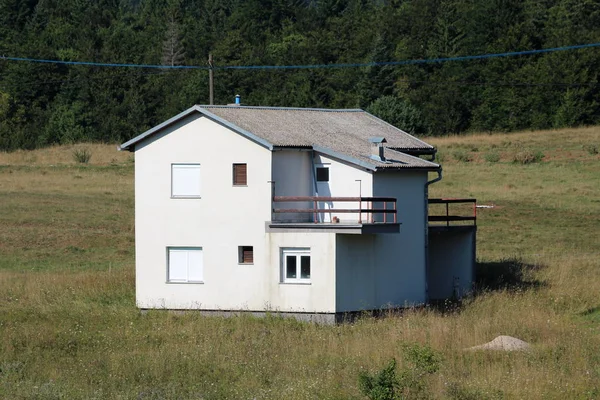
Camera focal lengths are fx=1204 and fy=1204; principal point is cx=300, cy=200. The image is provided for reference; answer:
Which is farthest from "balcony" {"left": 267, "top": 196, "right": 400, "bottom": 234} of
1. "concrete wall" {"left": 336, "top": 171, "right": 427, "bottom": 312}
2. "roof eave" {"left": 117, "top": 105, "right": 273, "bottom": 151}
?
"roof eave" {"left": 117, "top": 105, "right": 273, "bottom": 151}

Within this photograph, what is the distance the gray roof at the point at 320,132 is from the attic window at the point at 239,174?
3.67 feet

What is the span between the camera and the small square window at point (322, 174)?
127 ft

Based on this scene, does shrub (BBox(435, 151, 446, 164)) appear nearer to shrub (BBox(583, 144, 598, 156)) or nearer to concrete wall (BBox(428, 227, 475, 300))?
shrub (BBox(583, 144, 598, 156))

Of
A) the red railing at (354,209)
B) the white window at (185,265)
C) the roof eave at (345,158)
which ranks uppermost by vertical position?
the roof eave at (345,158)

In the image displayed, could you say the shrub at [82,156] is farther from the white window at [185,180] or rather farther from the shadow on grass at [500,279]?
the white window at [185,180]

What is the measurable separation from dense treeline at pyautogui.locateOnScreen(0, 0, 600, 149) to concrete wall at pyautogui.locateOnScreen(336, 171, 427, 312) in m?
49.8

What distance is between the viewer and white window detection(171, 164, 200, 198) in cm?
3838

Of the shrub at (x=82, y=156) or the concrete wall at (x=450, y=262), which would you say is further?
the shrub at (x=82, y=156)

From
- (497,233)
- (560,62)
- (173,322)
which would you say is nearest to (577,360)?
(173,322)

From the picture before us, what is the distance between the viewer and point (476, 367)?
27.4 meters

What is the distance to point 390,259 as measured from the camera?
125 feet

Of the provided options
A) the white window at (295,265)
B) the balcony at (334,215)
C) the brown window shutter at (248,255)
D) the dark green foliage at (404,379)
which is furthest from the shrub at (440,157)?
the dark green foliage at (404,379)

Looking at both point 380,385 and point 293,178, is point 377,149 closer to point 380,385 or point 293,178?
point 293,178

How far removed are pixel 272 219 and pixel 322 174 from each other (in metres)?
2.67
